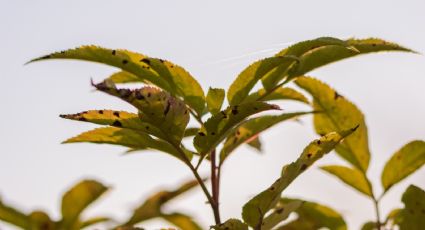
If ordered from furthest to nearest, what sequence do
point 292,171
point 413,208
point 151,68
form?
1. point 413,208
2. point 151,68
3. point 292,171

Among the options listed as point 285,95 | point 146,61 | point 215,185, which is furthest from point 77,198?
point 285,95

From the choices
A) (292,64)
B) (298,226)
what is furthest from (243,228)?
(298,226)

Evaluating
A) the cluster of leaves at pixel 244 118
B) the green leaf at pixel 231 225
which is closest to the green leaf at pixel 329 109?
the cluster of leaves at pixel 244 118

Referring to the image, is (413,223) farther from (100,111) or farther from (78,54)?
(78,54)

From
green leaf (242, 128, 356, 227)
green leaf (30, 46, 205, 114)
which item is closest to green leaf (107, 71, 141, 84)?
green leaf (30, 46, 205, 114)

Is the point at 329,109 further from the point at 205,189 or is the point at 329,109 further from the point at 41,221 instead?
the point at 41,221

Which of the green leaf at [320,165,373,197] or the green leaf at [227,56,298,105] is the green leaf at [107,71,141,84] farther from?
the green leaf at [320,165,373,197]

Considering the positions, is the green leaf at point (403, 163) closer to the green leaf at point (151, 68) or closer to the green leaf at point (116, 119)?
the green leaf at point (151, 68)
